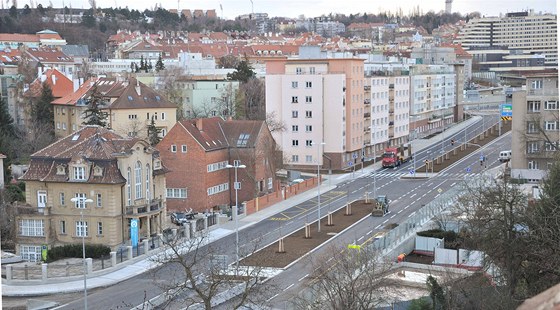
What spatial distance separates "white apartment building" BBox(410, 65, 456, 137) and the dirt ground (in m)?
28.3

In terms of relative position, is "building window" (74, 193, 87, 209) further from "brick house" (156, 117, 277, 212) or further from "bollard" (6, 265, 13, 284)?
"brick house" (156, 117, 277, 212)

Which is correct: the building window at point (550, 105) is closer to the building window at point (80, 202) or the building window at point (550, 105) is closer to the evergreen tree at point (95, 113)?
the evergreen tree at point (95, 113)

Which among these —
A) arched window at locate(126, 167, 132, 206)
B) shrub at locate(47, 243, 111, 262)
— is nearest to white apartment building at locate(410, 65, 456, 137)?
arched window at locate(126, 167, 132, 206)

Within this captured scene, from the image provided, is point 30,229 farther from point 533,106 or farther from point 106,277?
point 533,106

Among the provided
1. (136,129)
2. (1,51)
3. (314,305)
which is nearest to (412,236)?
(314,305)

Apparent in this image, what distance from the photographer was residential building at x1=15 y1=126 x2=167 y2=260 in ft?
95.5

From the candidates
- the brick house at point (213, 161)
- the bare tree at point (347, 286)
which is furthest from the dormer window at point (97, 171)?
the bare tree at point (347, 286)

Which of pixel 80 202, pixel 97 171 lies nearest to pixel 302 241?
pixel 97 171

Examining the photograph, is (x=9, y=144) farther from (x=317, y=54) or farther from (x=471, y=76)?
(x=471, y=76)

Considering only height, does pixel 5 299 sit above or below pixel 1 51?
below

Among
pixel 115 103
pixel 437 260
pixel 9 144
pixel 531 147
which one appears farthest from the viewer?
pixel 115 103

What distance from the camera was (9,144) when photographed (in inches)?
1826

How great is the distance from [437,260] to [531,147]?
17.6 meters

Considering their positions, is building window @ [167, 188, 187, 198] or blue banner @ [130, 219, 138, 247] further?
building window @ [167, 188, 187, 198]
